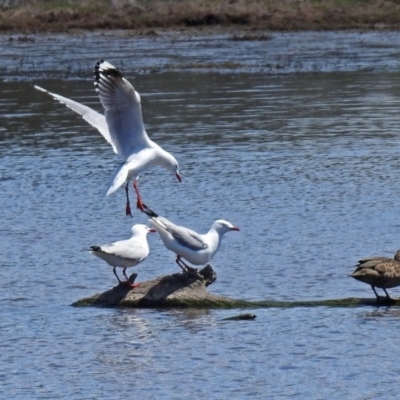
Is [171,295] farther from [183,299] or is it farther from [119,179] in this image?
[119,179]

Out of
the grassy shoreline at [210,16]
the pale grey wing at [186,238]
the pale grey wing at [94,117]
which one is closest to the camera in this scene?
the pale grey wing at [186,238]

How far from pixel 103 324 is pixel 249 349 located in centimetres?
152

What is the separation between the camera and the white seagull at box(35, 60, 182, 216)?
13.1 m

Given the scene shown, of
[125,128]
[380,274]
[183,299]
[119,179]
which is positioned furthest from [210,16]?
[380,274]

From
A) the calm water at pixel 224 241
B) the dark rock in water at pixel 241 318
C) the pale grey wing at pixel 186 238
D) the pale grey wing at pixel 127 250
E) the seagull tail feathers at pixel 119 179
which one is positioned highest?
the seagull tail feathers at pixel 119 179

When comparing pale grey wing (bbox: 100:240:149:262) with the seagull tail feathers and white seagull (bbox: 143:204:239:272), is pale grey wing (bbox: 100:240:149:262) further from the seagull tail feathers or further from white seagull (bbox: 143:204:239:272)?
the seagull tail feathers

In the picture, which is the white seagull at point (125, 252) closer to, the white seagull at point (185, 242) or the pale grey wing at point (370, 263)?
the white seagull at point (185, 242)

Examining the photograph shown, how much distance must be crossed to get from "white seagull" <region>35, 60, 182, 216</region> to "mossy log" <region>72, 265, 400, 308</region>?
167 cm

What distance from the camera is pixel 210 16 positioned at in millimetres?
51406

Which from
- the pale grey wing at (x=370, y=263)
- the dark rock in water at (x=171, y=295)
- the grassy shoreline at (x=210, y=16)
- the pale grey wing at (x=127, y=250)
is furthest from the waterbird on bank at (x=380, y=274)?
the grassy shoreline at (x=210, y=16)

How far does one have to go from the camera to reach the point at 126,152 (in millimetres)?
13727

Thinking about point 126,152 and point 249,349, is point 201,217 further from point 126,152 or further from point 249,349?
point 249,349

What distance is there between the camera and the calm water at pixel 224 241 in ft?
31.8

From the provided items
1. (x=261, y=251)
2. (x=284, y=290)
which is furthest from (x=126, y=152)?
(x=284, y=290)
